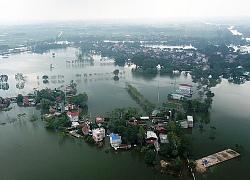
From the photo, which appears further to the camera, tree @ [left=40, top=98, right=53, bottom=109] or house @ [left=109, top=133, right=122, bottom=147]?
tree @ [left=40, top=98, right=53, bottom=109]

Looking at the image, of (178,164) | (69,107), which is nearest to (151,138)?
(178,164)

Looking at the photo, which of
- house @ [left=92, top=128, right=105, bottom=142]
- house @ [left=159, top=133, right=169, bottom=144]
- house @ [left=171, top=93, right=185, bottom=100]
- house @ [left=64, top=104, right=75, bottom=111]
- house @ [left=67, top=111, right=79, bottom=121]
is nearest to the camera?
house @ [left=159, top=133, right=169, bottom=144]

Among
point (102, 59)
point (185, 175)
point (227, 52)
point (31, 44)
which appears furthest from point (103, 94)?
point (31, 44)

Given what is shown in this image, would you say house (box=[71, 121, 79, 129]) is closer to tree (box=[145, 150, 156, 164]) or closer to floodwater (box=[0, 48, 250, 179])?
floodwater (box=[0, 48, 250, 179])

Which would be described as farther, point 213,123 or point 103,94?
point 103,94

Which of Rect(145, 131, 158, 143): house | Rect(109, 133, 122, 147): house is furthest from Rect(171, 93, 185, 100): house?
Rect(109, 133, 122, 147): house

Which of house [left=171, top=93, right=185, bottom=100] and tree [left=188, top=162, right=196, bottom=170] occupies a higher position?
house [left=171, top=93, right=185, bottom=100]

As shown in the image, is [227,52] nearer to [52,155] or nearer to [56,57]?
[56,57]
